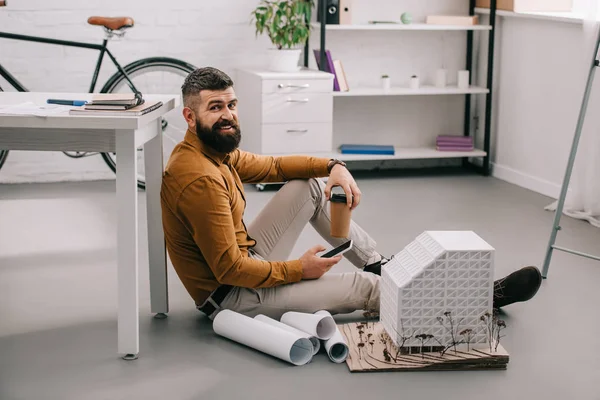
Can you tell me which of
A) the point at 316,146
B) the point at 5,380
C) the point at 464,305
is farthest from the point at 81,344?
the point at 316,146

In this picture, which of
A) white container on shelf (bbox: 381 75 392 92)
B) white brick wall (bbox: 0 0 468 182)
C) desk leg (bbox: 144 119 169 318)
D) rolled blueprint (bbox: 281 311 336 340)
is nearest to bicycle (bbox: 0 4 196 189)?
white brick wall (bbox: 0 0 468 182)

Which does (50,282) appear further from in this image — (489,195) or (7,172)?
(489,195)

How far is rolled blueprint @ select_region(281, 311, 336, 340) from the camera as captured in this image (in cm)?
264

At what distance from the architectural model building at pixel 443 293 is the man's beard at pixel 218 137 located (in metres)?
0.63

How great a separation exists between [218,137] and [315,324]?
0.63 meters

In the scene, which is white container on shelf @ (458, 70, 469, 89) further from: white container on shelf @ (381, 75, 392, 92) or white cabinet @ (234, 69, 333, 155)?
white cabinet @ (234, 69, 333, 155)

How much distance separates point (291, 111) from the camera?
16.2 feet

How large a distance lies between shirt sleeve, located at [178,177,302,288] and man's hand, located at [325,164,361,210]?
0.32 metres

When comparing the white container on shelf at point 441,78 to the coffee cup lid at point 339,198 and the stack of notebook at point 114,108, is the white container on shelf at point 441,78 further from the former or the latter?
the stack of notebook at point 114,108

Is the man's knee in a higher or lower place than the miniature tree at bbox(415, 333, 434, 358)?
higher

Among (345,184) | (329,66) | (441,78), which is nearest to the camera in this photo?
(345,184)

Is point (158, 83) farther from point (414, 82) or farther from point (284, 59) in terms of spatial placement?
point (414, 82)

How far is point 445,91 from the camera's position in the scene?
17.5 ft

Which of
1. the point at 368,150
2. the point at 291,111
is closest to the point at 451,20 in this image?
the point at 368,150
